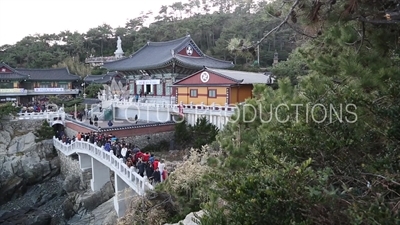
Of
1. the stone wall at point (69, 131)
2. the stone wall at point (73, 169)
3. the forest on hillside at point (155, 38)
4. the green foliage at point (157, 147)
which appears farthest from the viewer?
the forest on hillside at point (155, 38)

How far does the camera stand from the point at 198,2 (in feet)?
277

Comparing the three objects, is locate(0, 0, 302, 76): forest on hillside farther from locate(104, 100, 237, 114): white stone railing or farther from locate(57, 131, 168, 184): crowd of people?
locate(57, 131, 168, 184): crowd of people

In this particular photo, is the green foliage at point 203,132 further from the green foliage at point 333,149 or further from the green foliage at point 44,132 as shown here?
the green foliage at point 333,149

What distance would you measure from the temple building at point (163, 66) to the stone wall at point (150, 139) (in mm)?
4582

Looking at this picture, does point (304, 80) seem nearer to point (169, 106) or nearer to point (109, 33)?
point (169, 106)

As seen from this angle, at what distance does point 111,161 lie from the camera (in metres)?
15.0

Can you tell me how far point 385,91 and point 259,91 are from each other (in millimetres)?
3110

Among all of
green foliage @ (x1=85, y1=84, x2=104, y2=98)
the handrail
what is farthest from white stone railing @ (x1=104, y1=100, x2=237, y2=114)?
green foliage @ (x1=85, y1=84, x2=104, y2=98)

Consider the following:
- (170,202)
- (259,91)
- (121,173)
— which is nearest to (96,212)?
(121,173)

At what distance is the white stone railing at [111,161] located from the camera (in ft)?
39.3

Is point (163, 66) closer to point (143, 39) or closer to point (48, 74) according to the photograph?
point (48, 74)

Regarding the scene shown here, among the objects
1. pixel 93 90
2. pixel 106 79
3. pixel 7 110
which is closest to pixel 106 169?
pixel 7 110

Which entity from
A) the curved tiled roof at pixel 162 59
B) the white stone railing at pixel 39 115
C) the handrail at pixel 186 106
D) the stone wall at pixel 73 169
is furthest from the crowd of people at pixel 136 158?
the curved tiled roof at pixel 162 59

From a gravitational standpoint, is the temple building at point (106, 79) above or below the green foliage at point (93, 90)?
above
